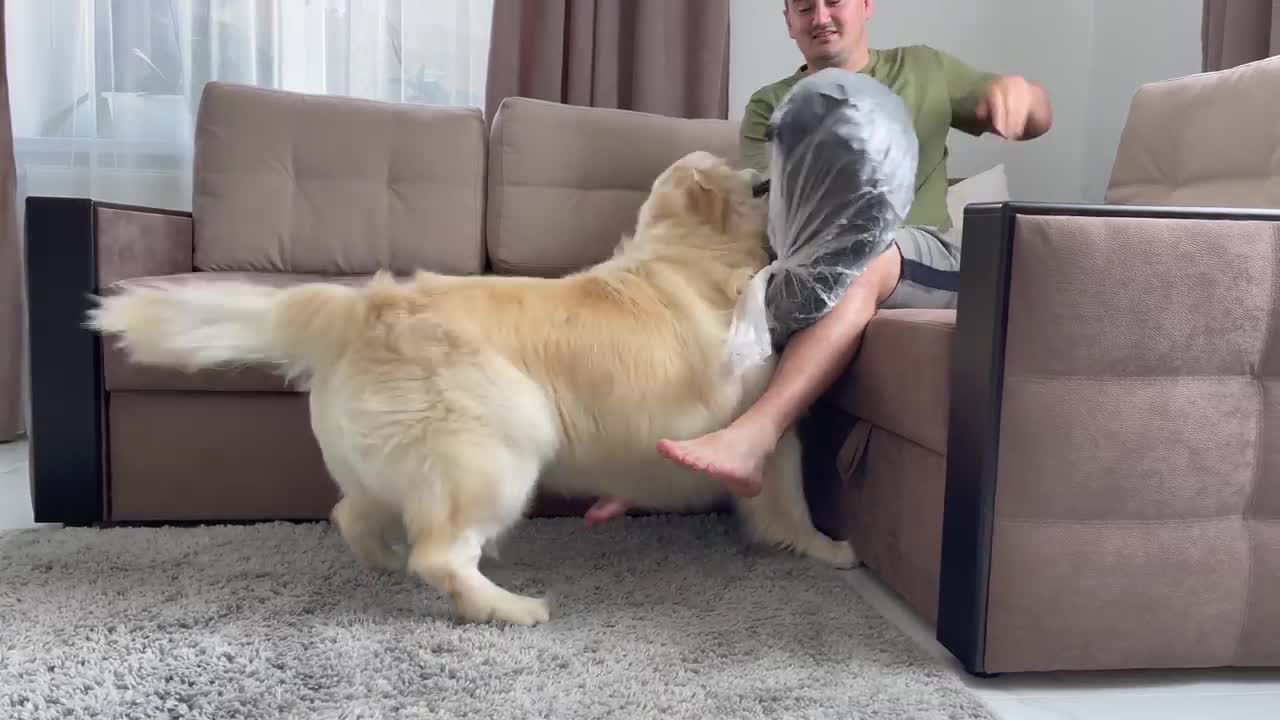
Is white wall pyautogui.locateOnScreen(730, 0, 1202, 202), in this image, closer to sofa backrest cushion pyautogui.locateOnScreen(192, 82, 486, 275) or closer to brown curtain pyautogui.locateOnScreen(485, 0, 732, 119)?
brown curtain pyautogui.locateOnScreen(485, 0, 732, 119)

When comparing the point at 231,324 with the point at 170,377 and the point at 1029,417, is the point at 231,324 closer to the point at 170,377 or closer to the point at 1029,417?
the point at 170,377

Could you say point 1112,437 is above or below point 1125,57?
below

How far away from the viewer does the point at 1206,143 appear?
180 centimetres

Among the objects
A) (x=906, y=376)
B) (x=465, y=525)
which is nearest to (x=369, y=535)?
(x=465, y=525)

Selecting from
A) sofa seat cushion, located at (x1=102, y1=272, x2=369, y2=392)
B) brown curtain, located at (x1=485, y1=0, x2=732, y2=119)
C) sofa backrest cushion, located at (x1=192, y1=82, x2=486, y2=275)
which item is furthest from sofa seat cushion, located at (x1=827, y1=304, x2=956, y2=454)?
brown curtain, located at (x1=485, y1=0, x2=732, y2=119)

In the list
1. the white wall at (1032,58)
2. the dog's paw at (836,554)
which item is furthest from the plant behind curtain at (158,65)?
the dog's paw at (836,554)

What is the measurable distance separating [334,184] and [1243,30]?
2319mm

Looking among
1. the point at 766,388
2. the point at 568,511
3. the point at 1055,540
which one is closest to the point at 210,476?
the point at 568,511

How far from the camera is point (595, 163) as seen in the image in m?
2.40

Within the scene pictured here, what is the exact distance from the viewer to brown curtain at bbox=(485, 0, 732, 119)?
106 inches

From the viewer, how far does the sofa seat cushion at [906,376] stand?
1.19 metres

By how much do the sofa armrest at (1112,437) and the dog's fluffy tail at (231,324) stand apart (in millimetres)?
865

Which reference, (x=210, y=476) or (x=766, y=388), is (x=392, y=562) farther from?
(x=766, y=388)

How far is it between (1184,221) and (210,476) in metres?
1.65
